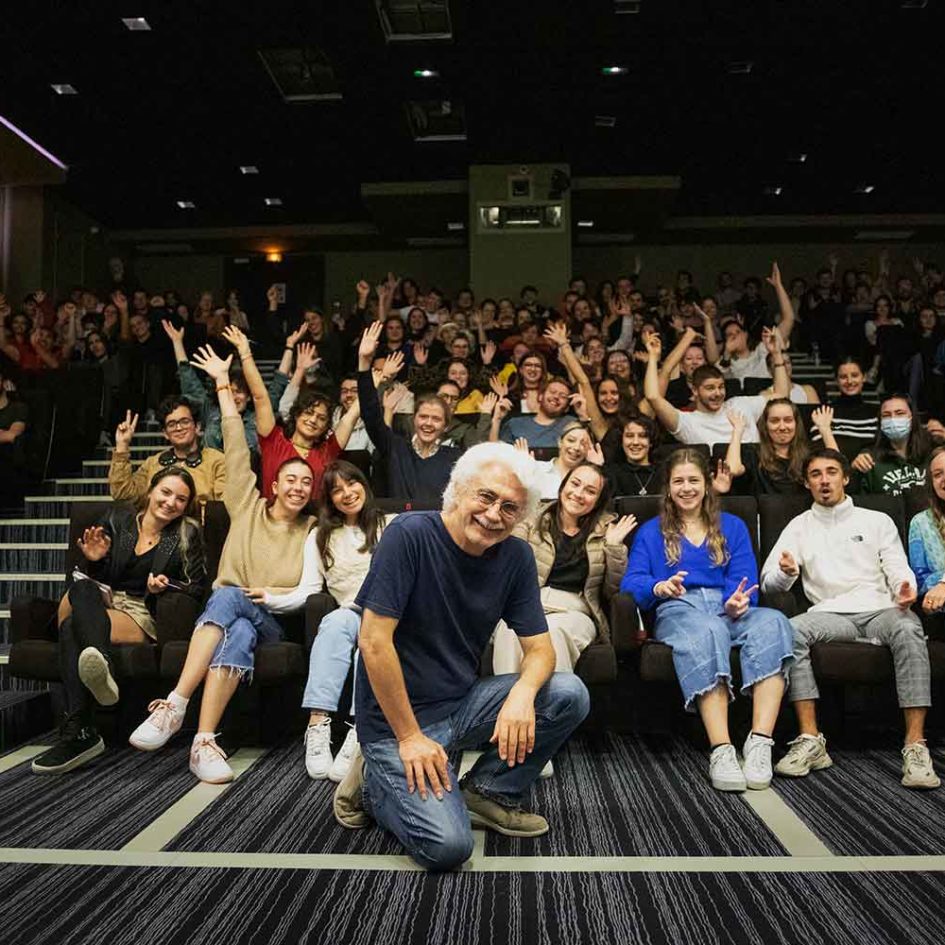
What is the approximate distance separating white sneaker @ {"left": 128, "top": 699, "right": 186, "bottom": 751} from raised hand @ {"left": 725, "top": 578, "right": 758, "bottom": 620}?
63.6 inches

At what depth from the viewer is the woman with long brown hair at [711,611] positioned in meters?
2.62

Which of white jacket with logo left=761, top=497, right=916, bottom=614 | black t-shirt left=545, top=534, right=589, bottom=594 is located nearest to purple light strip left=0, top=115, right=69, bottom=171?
black t-shirt left=545, top=534, right=589, bottom=594

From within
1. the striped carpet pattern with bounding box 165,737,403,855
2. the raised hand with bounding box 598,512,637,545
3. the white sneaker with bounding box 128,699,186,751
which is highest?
the raised hand with bounding box 598,512,637,545

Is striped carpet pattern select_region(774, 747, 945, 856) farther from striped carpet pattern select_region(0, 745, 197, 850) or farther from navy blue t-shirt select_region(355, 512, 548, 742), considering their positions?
striped carpet pattern select_region(0, 745, 197, 850)

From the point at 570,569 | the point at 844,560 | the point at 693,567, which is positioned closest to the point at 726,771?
the point at 693,567

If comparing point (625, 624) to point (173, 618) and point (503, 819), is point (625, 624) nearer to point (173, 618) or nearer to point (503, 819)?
point (503, 819)

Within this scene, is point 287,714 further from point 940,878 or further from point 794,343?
point 794,343

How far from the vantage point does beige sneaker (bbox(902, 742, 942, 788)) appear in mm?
2496

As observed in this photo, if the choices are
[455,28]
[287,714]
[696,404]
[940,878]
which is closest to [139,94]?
[455,28]

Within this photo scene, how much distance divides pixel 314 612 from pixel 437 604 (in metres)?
1.05

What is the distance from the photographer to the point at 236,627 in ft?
9.29

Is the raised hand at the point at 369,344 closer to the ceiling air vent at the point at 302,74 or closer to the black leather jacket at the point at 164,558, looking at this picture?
the black leather jacket at the point at 164,558

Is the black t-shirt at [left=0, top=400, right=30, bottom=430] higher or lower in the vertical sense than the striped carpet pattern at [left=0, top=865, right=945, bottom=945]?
higher

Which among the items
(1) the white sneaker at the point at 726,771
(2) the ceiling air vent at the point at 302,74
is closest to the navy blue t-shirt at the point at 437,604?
(1) the white sneaker at the point at 726,771
